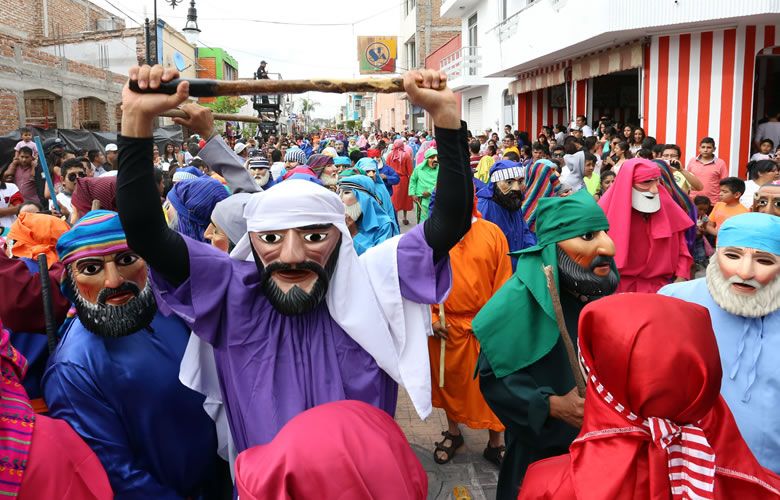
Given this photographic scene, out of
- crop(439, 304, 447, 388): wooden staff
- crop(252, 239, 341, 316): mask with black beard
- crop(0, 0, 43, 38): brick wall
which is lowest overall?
crop(439, 304, 447, 388): wooden staff

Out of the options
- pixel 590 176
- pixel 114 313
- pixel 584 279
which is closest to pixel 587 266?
pixel 584 279

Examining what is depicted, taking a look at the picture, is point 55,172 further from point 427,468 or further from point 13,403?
point 13,403

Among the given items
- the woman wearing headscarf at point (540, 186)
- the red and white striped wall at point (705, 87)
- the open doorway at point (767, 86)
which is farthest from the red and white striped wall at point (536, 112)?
the woman wearing headscarf at point (540, 186)

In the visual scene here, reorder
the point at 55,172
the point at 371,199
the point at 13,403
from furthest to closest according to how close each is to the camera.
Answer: the point at 55,172, the point at 371,199, the point at 13,403

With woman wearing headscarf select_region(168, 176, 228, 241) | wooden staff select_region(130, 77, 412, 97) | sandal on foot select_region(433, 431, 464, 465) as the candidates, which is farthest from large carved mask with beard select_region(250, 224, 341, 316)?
sandal on foot select_region(433, 431, 464, 465)

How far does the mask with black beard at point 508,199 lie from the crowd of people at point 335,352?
3360 millimetres

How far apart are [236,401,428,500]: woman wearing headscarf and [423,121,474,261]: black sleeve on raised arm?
73cm

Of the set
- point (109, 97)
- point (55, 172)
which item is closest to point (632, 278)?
point (55, 172)

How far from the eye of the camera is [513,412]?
103 inches

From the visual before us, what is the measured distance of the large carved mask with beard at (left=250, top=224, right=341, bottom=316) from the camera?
6.85ft

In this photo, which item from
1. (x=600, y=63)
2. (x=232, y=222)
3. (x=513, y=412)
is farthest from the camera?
(x=600, y=63)

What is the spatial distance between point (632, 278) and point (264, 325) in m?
3.28

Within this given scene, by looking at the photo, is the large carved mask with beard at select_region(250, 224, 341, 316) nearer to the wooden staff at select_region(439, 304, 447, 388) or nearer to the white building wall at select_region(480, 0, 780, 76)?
the wooden staff at select_region(439, 304, 447, 388)

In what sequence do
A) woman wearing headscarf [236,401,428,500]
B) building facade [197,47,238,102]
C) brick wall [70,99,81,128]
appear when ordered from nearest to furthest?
woman wearing headscarf [236,401,428,500] < brick wall [70,99,81,128] < building facade [197,47,238,102]
